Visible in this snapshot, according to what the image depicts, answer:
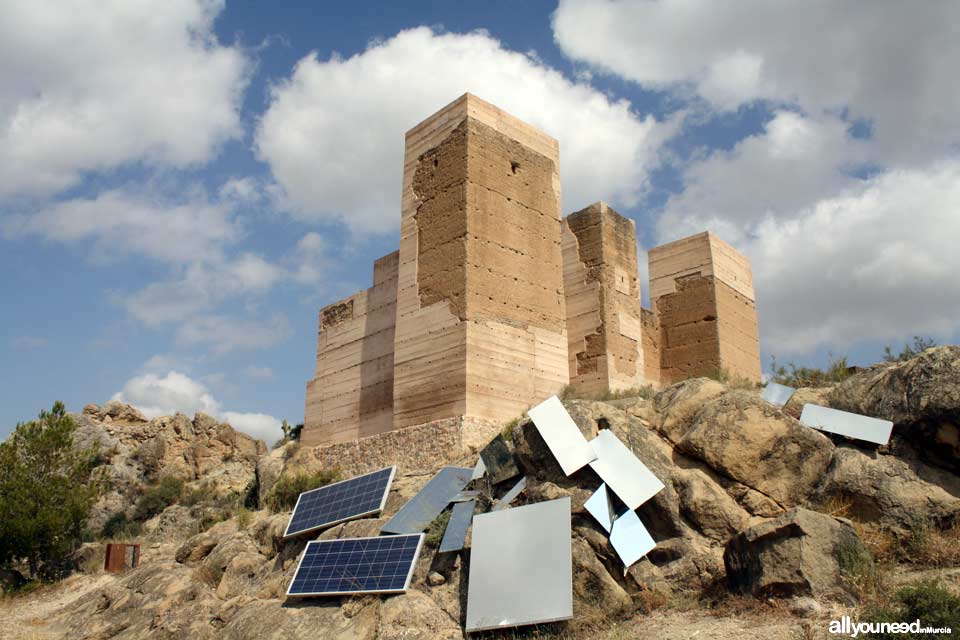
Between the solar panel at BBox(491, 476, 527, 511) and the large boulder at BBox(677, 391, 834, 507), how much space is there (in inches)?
73.3

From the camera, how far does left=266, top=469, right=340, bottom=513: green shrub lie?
13.8 meters

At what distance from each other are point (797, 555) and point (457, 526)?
3.62 metres

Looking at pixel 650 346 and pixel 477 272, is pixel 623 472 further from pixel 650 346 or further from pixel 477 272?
pixel 650 346

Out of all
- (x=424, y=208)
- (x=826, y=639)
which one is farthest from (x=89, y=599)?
(x=826, y=639)

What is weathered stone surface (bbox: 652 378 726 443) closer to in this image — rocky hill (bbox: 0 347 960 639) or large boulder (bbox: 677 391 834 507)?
rocky hill (bbox: 0 347 960 639)

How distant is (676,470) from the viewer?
27.2 ft

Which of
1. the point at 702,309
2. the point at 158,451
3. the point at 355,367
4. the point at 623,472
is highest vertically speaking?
the point at 702,309

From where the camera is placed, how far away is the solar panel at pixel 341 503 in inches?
396

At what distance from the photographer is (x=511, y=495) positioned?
8680 millimetres

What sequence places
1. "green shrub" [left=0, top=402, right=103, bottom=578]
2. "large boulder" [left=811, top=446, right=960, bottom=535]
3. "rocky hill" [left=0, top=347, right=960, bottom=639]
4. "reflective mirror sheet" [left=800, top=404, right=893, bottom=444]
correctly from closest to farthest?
"rocky hill" [left=0, top=347, right=960, bottom=639] → "large boulder" [left=811, top=446, right=960, bottom=535] → "reflective mirror sheet" [left=800, top=404, right=893, bottom=444] → "green shrub" [left=0, top=402, right=103, bottom=578]

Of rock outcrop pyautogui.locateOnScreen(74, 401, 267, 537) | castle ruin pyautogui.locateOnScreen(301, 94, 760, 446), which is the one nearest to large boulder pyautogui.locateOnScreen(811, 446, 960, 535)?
castle ruin pyautogui.locateOnScreen(301, 94, 760, 446)

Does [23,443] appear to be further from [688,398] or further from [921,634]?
[921,634]

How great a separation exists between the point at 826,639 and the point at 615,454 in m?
2.98

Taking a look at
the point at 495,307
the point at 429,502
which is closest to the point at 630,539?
the point at 429,502
